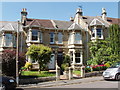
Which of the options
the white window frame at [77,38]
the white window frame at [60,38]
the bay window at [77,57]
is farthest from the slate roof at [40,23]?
the bay window at [77,57]

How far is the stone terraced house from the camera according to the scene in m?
25.0

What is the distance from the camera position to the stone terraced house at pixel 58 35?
2497cm

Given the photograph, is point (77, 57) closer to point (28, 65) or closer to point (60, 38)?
point (60, 38)

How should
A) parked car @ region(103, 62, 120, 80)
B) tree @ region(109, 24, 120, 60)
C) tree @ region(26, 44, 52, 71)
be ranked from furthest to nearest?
tree @ region(109, 24, 120, 60), tree @ region(26, 44, 52, 71), parked car @ region(103, 62, 120, 80)

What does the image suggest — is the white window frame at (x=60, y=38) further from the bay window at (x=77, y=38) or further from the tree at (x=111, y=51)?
the tree at (x=111, y=51)

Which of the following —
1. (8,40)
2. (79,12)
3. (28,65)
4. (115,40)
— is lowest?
(28,65)

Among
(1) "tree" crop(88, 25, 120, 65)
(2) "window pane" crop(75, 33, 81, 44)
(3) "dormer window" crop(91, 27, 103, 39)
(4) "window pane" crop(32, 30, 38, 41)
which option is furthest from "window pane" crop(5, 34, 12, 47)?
(3) "dormer window" crop(91, 27, 103, 39)

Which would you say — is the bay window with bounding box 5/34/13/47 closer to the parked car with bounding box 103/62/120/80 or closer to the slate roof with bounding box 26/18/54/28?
the slate roof with bounding box 26/18/54/28

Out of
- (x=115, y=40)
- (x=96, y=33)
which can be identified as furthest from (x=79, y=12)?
(x=115, y=40)

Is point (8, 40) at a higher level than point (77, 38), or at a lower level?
lower

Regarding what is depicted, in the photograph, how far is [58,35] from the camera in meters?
27.3

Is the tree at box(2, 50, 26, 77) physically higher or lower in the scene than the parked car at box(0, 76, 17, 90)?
higher

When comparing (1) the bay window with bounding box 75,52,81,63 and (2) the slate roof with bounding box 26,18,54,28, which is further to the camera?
(1) the bay window with bounding box 75,52,81,63

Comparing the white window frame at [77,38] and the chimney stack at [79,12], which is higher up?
the chimney stack at [79,12]
